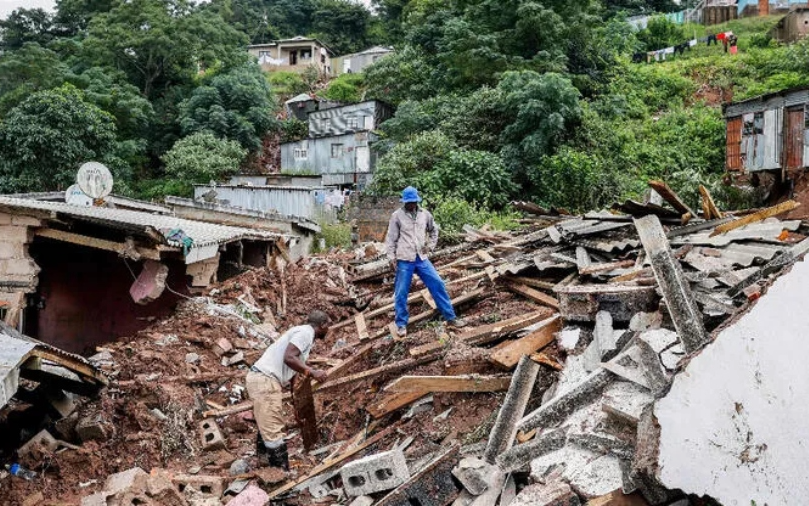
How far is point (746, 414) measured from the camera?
3.22 meters

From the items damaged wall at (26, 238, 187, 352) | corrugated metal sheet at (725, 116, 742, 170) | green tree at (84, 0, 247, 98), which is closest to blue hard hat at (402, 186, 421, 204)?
damaged wall at (26, 238, 187, 352)

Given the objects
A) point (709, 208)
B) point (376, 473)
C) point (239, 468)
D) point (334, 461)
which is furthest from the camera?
point (709, 208)

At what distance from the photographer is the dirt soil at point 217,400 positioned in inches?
208

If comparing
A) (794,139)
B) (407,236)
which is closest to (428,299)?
(407,236)

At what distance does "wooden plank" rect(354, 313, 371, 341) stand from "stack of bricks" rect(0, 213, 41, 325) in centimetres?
447

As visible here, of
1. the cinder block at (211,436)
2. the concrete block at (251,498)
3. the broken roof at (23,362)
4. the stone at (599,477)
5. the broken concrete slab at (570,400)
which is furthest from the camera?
the cinder block at (211,436)

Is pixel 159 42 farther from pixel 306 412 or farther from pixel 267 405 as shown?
pixel 267 405

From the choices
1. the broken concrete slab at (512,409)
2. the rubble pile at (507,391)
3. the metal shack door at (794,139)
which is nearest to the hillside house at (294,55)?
the metal shack door at (794,139)

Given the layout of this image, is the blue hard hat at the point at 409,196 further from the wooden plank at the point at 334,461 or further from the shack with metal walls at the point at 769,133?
the shack with metal walls at the point at 769,133

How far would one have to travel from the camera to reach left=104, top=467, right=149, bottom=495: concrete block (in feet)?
15.9

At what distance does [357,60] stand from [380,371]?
44.5 metres

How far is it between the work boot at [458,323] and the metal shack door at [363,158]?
24.2m

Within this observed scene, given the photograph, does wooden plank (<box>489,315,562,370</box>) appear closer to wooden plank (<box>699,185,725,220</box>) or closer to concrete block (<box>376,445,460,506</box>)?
concrete block (<box>376,445,460,506</box>)

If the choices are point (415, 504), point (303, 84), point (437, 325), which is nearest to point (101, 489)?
point (415, 504)
